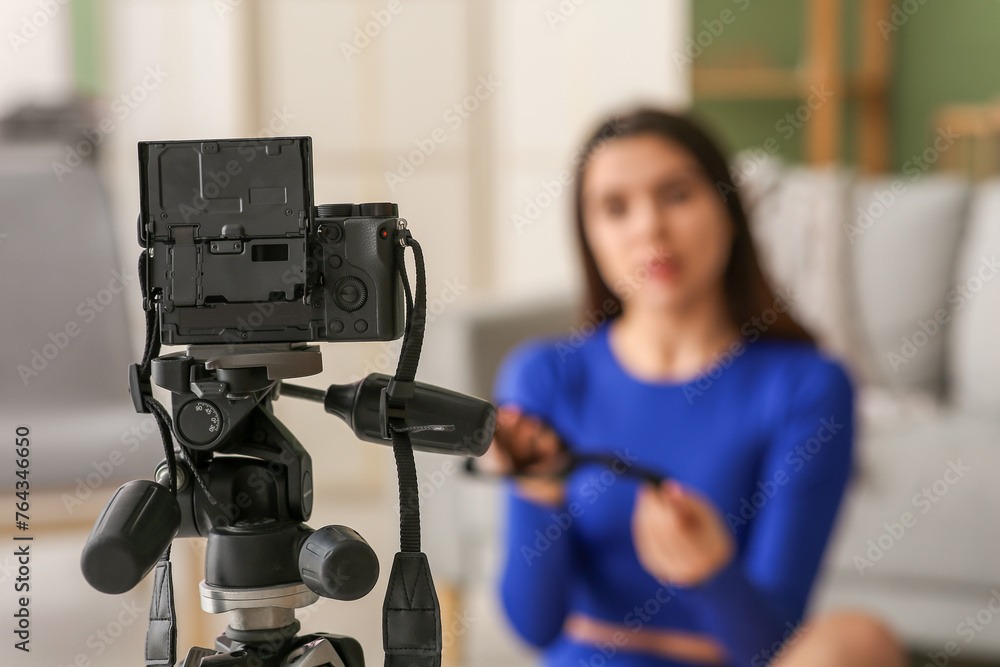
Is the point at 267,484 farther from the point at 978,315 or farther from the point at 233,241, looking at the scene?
the point at 978,315

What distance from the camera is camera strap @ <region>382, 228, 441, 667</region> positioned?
15.4 inches

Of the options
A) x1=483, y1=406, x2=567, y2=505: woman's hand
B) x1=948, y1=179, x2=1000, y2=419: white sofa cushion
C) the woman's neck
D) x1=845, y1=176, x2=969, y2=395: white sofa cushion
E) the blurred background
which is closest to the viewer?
the blurred background

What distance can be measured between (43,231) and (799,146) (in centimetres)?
351

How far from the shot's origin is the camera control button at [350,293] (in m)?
0.38

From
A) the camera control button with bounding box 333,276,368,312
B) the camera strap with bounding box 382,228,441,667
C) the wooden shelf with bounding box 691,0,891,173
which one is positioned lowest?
the camera strap with bounding box 382,228,441,667

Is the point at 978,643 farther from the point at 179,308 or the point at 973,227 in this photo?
the point at 179,308

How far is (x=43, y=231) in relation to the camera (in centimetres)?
65

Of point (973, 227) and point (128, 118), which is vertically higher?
point (128, 118)

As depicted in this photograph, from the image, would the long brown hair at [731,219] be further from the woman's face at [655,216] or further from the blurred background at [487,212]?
the blurred background at [487,212]

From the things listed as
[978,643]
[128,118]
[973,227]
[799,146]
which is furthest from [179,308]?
[799,146]

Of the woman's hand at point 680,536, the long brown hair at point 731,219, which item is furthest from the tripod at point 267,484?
the long brown hair at point 731,219

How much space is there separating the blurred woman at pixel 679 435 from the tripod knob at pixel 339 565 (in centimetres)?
67

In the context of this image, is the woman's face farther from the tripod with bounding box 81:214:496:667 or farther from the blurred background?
the tripod with bounding box 81:214:496:667

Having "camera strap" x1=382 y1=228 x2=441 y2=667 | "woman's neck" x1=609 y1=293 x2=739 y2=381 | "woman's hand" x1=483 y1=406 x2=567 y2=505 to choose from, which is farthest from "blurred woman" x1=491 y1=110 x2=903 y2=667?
"camera strap" x1=382 y1=228 x2=441 y2=667
